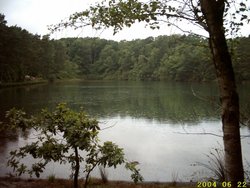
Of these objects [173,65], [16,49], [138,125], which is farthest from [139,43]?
[138,125]

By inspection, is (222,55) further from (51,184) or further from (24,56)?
(24,56)

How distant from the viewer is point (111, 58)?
13062 centimetres

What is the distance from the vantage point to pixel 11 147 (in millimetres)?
11914

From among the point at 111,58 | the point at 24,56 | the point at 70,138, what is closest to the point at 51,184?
the point at 70,138

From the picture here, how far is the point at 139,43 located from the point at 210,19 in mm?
121528

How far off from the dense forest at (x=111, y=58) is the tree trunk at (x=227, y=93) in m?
0.32

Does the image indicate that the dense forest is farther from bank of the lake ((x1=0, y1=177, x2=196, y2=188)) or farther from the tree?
bank of the lake ((x1=0, y1=177, x2=196, y2=188))

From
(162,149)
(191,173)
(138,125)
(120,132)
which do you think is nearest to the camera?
(191,173)

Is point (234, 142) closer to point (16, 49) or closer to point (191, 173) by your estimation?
point (191, 173)

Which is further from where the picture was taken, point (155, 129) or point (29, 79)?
point (29, 79)

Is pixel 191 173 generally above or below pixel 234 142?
below

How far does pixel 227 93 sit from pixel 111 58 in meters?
129

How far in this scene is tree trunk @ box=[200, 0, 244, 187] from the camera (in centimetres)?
303

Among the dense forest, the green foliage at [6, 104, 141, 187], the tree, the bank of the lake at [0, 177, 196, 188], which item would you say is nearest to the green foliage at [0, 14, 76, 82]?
the dense forest
